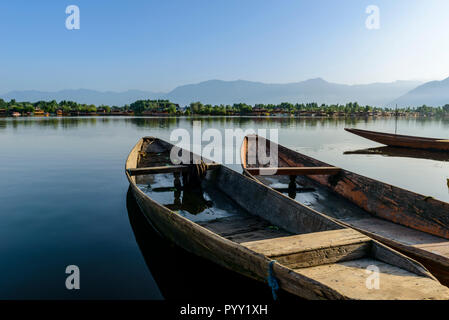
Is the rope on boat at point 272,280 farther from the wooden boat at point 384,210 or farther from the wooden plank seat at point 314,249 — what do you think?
the wooden boat at point 384,210

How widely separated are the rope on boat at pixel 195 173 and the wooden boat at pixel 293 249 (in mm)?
1824

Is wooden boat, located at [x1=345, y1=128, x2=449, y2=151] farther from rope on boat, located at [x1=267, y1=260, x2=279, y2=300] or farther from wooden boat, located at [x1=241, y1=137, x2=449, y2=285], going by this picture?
rope on boat, located at [x1=267, y1=260, x2=279, y2=300]

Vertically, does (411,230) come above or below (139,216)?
above

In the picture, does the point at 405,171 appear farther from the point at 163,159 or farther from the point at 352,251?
the point at 352,251

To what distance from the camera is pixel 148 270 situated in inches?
245

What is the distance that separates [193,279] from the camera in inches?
224

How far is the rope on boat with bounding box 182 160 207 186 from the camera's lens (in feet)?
33.0

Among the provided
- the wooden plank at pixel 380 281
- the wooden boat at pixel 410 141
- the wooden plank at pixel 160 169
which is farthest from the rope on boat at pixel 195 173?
the wooden boat at pixel 410 141

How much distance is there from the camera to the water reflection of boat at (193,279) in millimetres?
4793

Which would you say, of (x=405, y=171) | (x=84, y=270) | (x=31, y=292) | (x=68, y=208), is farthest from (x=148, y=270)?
(x=405, y=171)

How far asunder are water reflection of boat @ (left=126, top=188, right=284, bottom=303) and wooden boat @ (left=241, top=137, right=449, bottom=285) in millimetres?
2582

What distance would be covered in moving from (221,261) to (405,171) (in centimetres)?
1662

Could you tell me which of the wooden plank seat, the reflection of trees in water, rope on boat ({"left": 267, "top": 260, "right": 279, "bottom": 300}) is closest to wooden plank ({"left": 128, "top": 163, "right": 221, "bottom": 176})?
the wooden plank seat

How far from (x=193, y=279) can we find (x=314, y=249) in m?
2.63
